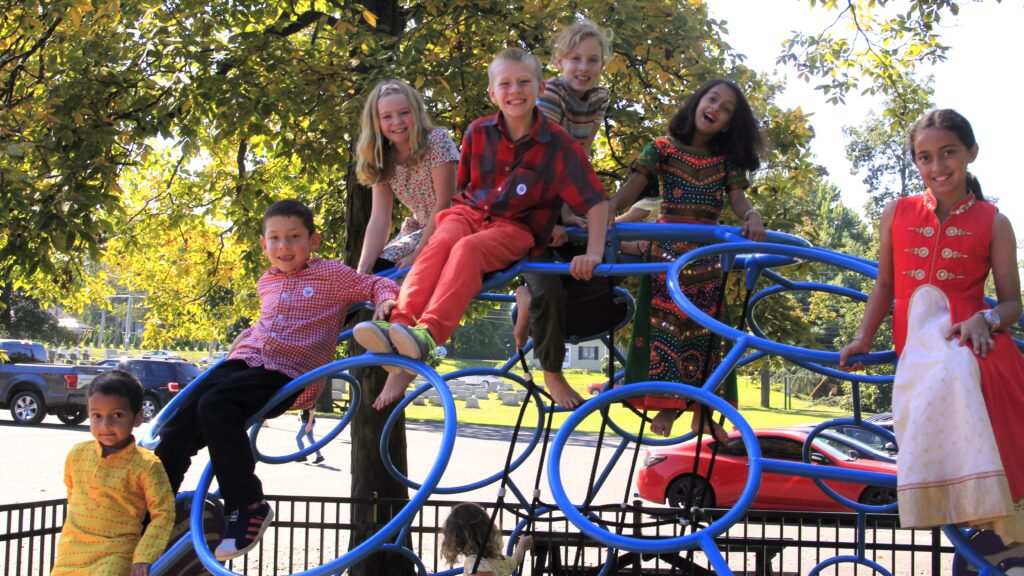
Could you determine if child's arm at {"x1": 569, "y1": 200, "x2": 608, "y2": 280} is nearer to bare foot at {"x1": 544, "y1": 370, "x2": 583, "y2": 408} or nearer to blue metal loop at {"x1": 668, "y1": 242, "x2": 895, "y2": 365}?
blue metal loop at {"x1": 668, "y1": 242, "x2": 895, "y2": 365}

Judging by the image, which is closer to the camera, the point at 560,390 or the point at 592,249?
the point at 592,249

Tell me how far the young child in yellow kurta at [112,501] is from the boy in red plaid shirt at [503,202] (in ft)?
2.74

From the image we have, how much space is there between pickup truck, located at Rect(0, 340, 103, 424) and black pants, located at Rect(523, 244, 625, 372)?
1748 centimetres

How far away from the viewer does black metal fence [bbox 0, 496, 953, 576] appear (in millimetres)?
4895

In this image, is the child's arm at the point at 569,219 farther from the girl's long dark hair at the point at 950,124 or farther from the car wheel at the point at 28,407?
the car wheel at the point at 28,407

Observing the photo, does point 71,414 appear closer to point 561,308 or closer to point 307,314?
point 307,314

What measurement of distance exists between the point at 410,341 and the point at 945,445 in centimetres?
159

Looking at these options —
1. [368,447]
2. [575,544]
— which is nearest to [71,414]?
[368,447]

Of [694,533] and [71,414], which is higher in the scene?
[694,533]

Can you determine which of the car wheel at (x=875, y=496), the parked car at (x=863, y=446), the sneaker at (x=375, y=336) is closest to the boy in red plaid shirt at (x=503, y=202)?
the sneaker at (x=375, y=336)

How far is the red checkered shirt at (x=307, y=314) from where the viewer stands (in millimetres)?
3621

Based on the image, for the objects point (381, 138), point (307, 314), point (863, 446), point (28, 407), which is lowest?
point (28, 407)

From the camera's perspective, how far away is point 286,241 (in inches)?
147

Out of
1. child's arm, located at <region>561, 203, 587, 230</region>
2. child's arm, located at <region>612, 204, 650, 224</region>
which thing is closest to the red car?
child's arm, located at <region>612, 204, 650, 224</region>
